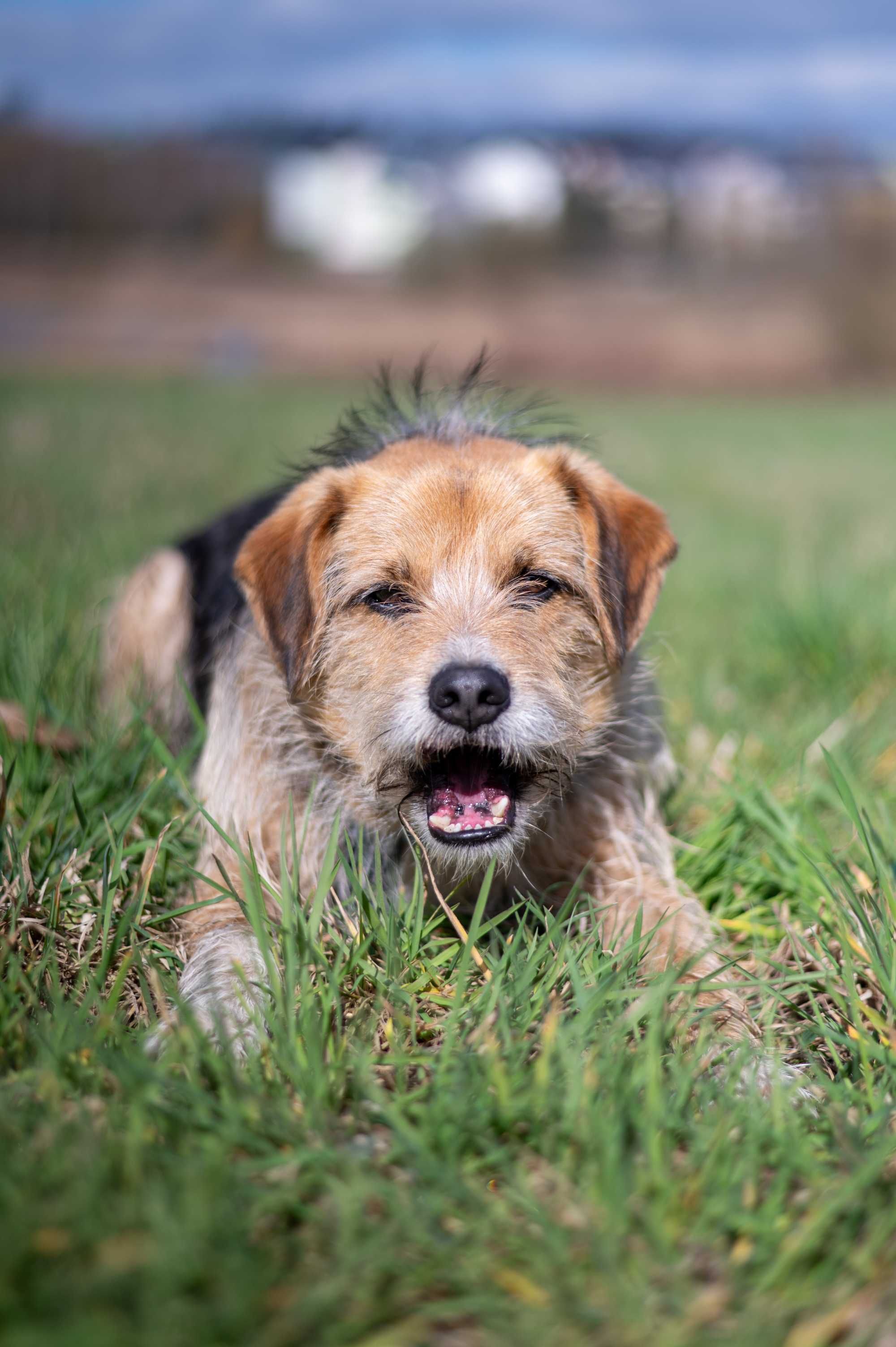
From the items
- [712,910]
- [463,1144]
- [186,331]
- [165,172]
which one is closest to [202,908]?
[463,1144]

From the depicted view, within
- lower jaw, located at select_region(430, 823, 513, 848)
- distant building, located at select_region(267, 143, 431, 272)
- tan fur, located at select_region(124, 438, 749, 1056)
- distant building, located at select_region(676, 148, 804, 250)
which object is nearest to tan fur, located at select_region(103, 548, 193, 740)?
tan fur, located at select_region(124, 438, 749, 1056)

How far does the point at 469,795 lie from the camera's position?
8.98 ft

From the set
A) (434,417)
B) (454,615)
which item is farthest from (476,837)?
(434,417)

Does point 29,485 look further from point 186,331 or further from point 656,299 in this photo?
point 656,299

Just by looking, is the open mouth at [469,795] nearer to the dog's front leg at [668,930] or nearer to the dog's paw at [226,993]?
the dog's front leg at [668,930]

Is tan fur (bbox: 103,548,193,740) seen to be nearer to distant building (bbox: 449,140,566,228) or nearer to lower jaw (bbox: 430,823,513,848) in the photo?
lower jaw (bbox: 430,823,513,848)

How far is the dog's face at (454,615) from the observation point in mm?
2598

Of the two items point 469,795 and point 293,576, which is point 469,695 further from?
point 293,576

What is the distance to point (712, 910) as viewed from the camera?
3.20 m

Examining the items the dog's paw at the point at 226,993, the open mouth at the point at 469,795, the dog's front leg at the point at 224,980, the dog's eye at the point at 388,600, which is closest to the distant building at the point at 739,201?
the dog's eye at the point at 388,600

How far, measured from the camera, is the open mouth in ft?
8.84

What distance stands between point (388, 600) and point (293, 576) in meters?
0.26

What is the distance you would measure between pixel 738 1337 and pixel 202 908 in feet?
5.40

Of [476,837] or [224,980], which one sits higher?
[476,837]
